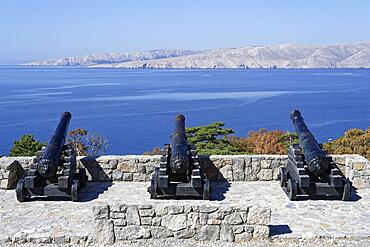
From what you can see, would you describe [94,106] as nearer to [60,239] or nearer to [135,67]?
[60,239]

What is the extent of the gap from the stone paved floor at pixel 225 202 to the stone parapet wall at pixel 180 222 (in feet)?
0.94

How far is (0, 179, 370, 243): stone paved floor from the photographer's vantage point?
212 inches

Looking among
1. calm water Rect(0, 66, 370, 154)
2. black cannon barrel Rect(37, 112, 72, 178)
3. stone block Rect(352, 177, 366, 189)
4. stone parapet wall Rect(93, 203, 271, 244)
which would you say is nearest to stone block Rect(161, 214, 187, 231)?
stone parapet wall Rect(93, 203, 271, 244)

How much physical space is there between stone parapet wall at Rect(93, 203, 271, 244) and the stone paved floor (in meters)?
0.29

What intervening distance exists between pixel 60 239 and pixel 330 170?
13.1 ft

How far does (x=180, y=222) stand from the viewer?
16.6ft

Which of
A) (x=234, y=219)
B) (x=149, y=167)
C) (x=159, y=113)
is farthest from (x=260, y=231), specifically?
(x=159, y=113)

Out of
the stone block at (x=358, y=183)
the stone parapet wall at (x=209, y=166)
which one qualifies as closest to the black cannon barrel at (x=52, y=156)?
the stone parapet wall at (x=209, y=166)

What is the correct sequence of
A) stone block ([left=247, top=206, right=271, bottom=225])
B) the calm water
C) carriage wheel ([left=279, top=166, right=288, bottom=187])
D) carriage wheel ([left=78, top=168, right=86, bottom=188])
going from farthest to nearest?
the calm water
carriage wheel ([left=78, top=168, right=86, bottom=188])
carriage wheel ([left=279, top=166, right=288, bottom=187])
stone block ([left=247, top=206, right=271, bottom=225])

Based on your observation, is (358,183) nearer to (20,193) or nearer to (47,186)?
(47,186)

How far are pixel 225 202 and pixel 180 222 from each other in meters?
1.76

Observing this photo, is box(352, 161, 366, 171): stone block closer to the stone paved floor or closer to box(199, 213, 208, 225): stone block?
the stone paved floor

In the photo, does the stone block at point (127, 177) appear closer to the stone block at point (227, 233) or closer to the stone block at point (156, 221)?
the stone block at point (156, 221)

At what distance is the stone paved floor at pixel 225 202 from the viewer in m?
5.39
